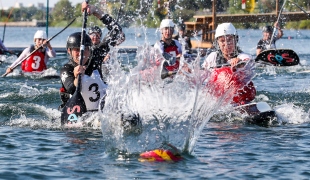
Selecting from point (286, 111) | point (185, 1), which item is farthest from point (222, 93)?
point (185, 1)

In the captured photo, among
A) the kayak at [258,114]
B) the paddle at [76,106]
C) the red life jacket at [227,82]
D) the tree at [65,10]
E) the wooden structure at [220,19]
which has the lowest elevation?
the kayak at [258,114]

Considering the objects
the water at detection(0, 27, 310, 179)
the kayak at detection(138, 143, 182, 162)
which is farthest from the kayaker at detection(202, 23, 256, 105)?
the kayak at detection(138, 143, 182, 162)

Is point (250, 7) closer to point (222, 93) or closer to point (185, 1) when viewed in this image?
point (185, 1)

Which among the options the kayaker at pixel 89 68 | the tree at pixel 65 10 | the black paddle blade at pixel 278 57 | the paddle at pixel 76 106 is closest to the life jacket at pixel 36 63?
the black paddle blade at pixel 278 57

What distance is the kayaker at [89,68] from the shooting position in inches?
365

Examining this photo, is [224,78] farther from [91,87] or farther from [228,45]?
[91,87]

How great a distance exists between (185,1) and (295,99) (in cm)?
2247

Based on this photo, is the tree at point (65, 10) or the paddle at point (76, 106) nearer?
the paddle at point (76, 106)

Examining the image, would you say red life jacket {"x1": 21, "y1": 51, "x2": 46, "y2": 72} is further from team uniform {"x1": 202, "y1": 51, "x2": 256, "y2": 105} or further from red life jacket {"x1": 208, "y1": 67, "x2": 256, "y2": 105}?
red life jacket {"x1": 208, "y1": 67, "x2": 256, "y2": 105}

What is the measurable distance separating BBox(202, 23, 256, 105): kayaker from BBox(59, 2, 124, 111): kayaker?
140 cm

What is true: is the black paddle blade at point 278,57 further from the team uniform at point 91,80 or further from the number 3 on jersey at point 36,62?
the number 3 on jersey at point 36,62

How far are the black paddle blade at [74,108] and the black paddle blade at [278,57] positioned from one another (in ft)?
11.0

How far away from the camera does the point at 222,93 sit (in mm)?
9797

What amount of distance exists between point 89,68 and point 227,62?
2.01 meters
